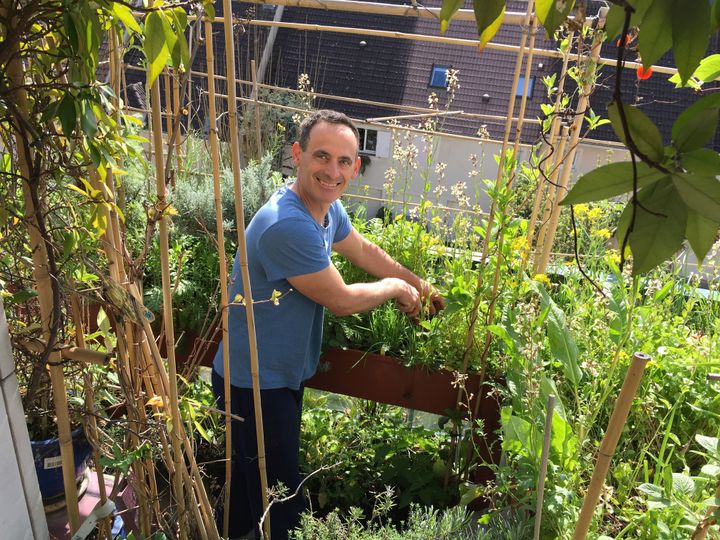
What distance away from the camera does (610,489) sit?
140 centimetres

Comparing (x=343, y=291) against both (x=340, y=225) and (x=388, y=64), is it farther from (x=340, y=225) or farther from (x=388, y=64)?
(x=388, y=64)

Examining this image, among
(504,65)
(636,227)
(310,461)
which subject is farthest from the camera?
(504,65)

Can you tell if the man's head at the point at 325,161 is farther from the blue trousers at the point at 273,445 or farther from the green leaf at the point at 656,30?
the green leaf at the point at 656,30


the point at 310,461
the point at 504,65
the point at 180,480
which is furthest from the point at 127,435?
the point at 504,65

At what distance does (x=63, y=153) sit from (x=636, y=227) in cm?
95

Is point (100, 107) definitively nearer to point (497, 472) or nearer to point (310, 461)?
point (497, 472)

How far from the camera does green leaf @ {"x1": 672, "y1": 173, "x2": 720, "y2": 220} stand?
42 centimetres

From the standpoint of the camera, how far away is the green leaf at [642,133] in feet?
1.46

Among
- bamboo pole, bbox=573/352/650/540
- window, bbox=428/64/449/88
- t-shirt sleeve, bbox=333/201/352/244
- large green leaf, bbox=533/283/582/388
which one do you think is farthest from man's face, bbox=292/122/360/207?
window, bbox=428/64/449/88

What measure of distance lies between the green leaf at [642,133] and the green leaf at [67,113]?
28.8 inches

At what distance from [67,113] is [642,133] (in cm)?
76

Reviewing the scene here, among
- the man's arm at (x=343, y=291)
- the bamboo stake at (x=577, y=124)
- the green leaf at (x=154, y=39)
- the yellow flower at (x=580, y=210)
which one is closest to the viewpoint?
the green leaf at (x=154, y=39)

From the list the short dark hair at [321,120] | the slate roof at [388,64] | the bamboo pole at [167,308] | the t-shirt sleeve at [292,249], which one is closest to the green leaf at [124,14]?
the bamboo pole at [167,308]

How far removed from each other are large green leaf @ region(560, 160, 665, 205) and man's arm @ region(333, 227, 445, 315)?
6.02 feet
